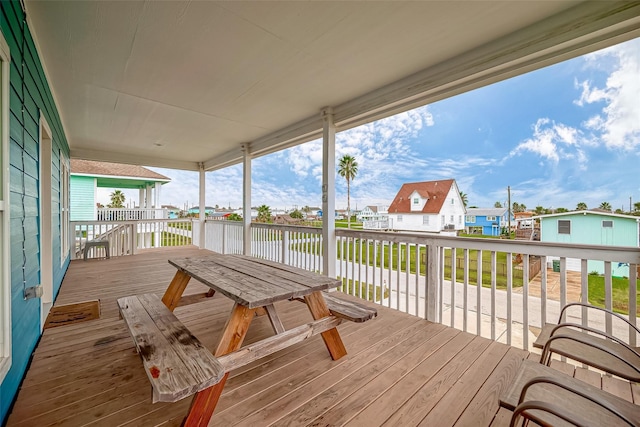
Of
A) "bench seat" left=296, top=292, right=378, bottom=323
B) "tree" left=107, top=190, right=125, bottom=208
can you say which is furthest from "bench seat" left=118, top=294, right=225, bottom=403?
"tree" left=107, top=190, right=125, bottom=208

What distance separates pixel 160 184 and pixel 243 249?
7.48 metres

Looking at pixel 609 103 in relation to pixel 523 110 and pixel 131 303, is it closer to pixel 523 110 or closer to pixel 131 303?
pixel 523 110

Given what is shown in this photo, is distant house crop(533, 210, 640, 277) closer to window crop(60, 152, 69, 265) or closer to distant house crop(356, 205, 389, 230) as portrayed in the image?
distant house crop(356, 205, 389, 230)

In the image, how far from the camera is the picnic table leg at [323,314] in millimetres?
2039

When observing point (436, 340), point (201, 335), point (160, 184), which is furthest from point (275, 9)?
point (160, 184)

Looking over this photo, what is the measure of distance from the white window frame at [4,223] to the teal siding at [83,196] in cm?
1017

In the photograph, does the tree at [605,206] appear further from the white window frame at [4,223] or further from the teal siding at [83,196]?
the teal siding at [83,196]

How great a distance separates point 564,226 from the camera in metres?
2.25

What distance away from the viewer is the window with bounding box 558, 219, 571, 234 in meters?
2.23

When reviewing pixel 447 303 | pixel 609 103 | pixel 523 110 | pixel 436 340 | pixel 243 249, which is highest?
pixel 523 110

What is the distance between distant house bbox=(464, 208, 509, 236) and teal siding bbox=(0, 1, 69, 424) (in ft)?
11.9

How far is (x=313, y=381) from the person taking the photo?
1807mm

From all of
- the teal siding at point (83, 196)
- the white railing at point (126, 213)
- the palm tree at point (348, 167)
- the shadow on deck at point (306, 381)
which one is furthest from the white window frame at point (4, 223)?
the teal siding at point (83, 196)

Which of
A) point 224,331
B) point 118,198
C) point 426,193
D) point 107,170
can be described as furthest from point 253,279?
point 118,198
